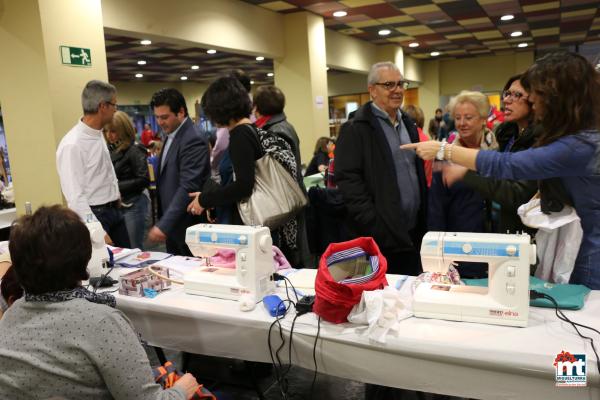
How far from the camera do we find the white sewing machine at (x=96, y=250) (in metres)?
1.98

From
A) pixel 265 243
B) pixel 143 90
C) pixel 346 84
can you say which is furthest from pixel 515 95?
pixel 143 90

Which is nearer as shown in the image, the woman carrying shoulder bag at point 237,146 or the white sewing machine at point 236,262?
the white sewing machine at point 236,262

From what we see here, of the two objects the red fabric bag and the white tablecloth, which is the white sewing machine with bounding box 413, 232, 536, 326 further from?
the red fabric bag

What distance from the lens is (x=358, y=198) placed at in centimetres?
224

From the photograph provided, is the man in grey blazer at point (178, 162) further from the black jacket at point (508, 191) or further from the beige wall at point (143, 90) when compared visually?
the beige wall at point (143, 90)

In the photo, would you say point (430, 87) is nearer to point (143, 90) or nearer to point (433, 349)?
point (143, 90)

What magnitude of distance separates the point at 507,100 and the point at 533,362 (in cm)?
150

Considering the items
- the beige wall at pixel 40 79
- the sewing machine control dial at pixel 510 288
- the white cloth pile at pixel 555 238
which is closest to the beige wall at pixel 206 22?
the beige wall at pixel 40 79

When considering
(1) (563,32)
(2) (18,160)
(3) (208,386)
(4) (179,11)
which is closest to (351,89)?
(1) (563,32)

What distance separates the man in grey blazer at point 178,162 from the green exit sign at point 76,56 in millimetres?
1174

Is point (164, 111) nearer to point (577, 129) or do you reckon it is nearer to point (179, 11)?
point (577, 129)

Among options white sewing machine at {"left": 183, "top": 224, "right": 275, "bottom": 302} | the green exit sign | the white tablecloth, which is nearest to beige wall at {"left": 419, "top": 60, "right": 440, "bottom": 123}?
the green exit sign

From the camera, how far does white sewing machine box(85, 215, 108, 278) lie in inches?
78.0

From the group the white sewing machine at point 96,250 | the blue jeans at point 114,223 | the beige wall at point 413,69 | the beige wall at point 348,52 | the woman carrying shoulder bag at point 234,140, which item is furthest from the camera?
the beige wall at point 413,69
